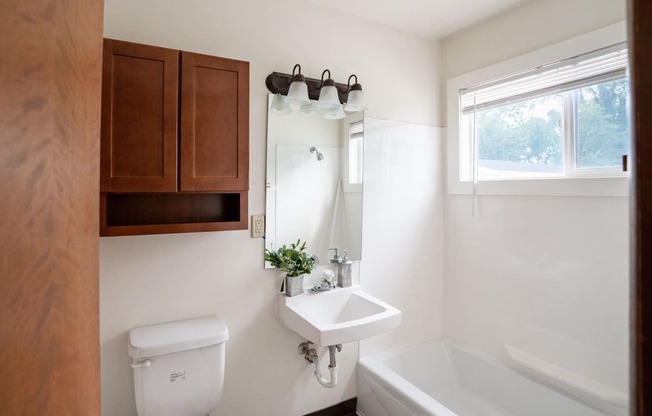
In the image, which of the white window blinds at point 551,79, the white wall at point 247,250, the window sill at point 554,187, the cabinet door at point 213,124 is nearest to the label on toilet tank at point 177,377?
the white wall at point 247,250

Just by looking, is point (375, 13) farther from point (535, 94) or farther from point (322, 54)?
point (535, 94)

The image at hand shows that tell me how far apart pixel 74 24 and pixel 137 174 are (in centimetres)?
93

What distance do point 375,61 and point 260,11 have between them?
812mm

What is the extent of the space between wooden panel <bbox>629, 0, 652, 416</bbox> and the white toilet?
1496mm

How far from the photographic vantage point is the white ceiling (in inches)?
76.3

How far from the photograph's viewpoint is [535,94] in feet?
6.43

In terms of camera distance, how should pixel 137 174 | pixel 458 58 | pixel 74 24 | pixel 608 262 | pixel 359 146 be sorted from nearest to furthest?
pixel 74 24 → pixel 137 174 → pixel 608 262 → pixel 359 146 → pixel 458 58

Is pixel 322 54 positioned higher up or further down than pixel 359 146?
higher up

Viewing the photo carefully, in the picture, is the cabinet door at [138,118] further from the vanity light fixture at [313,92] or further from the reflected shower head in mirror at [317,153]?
the reflected shower head in mirror at [317,153]

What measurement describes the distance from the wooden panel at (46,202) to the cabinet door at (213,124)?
86cm

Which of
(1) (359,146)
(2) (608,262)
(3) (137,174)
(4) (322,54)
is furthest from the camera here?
(1) (359,146)

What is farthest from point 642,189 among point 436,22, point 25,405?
point 436,22

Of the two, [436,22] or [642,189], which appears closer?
[642,189]

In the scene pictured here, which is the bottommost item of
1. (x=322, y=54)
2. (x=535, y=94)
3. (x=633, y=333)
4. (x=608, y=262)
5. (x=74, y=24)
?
(x=608, y=262)
